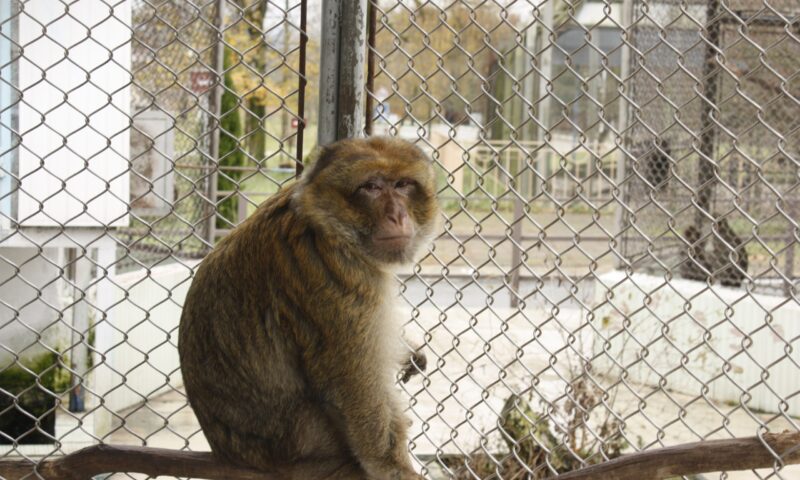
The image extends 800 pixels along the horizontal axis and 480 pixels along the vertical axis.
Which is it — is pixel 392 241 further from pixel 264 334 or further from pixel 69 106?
pixel 69 106

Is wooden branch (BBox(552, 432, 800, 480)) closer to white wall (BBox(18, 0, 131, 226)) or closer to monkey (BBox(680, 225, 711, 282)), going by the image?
white wall (BBox(18, 0, 131, 226))

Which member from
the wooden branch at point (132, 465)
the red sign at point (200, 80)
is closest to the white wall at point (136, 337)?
the red sign at point (200, 80)

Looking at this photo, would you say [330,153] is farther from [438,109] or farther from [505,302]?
[505,302]

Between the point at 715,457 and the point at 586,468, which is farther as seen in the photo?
the point at 586,468

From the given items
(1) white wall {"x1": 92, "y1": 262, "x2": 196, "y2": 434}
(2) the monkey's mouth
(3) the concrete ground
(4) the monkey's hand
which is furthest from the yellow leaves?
(2) the monkey's mouth

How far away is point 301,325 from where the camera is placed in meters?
3.07

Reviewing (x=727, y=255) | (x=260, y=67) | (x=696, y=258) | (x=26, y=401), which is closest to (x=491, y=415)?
(x=696, y=258)

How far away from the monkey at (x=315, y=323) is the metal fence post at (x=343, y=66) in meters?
0.25

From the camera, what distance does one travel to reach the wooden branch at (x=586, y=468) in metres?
2.89

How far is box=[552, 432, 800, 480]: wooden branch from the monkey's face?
43.7 inches

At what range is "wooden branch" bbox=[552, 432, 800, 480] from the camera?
9.45ft

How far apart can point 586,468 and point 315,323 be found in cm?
111

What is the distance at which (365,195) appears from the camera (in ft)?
10.1

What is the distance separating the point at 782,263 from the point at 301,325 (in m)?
9.67
